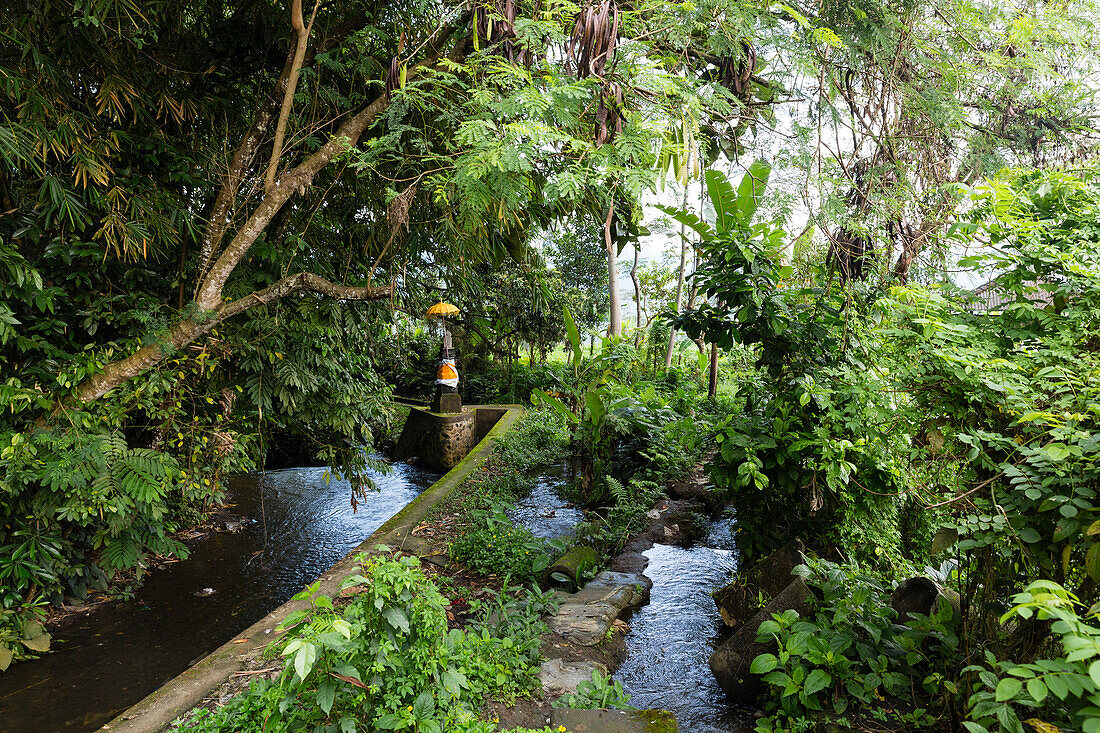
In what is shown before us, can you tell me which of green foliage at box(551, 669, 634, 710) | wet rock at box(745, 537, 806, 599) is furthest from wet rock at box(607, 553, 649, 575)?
green foliage at box(551, 669, 634, 710)

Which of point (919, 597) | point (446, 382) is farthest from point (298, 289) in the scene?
point (446, 382)

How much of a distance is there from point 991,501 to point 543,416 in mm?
7040

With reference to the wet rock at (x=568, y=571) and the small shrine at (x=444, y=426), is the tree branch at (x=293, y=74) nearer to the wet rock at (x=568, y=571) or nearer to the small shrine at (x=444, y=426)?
the wet rock at (x=568, y=571)

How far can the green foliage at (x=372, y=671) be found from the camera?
191cm

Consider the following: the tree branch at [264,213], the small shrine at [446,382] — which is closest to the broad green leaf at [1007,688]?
the tree branch at [264,213]

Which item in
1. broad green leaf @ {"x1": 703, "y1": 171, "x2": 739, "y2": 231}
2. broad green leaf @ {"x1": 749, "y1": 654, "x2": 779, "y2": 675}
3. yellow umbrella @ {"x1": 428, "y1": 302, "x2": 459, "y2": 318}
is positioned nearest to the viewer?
broad green leaf @ {"x1": 749, "y1": 654, "x2": 779, "y2": 675}

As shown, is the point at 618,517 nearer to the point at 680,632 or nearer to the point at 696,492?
the point at 696,492

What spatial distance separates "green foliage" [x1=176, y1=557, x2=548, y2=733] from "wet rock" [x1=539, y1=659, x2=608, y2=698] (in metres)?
0.48

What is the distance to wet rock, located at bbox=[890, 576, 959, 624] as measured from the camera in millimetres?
2496

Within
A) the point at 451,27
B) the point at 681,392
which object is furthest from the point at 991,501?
the point at 681,392

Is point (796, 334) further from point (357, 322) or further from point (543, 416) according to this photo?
point (543, 416)

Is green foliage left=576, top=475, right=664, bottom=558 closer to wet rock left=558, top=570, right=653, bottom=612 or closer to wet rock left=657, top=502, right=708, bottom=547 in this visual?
wet rock left=657, top=502, right=708, bottom=547

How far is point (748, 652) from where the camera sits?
2.85 metres

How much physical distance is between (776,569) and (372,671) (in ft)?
7.64
